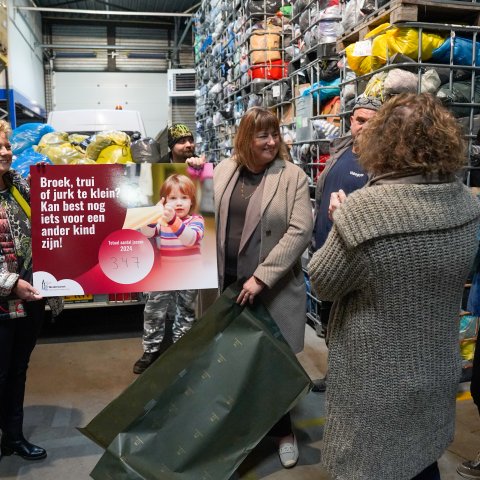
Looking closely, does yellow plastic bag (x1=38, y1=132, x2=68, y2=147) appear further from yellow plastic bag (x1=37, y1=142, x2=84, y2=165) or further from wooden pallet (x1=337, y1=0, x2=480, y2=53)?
wooden pallet (x1=337, y1=0, x2=480, y2=53)

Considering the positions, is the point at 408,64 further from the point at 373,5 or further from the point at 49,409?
the point at 49,409

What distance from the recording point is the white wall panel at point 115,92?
14.0m

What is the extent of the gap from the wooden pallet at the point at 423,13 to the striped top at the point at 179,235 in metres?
1.83

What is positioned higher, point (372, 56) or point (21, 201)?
point (372, 56)

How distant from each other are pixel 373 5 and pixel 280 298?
2.26 m

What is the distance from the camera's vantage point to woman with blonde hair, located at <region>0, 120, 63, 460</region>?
2.19m

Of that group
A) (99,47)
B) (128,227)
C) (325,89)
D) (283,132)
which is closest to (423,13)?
(325,89)

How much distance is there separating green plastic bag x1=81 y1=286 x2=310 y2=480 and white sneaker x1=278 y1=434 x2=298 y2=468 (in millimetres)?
493

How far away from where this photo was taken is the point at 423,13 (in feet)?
10.8

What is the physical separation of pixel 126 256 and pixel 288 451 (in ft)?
4.10

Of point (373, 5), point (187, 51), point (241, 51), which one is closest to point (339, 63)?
point (373, 5)

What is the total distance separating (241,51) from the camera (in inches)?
252

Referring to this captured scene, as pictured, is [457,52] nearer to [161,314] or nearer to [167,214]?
[167,214]

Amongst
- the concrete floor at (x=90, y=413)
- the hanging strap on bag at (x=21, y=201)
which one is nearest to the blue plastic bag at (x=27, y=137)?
the concrete floor at (x=90, y=413)
